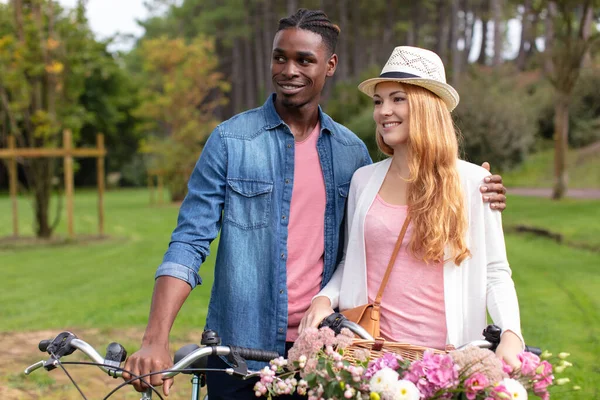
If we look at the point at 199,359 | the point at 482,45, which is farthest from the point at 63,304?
the point at 482,45

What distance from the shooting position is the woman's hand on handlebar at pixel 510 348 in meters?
2.37

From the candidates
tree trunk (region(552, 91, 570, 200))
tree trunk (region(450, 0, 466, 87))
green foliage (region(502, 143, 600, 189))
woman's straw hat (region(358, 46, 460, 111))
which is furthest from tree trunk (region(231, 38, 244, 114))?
woman's straw hat (region(358, 46, 460, 111))

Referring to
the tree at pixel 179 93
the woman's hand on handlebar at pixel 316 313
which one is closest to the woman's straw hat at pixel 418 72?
the woman's hand on handlebar at pixel 316 313

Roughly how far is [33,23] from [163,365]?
15.9m

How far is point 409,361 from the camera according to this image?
217 cm

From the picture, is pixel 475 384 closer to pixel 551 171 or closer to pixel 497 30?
pixel 551 171

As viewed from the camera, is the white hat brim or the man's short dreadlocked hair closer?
the white hat brim

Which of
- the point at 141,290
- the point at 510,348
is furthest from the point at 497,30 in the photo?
the point at 510,348

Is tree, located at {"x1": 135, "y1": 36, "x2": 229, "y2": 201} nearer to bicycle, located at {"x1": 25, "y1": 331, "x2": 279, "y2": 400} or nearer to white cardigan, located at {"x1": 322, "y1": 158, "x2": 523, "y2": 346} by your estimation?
white cardigan, located at {"x1": 322, "y1": 158, "x2": 523, "y2": 346}

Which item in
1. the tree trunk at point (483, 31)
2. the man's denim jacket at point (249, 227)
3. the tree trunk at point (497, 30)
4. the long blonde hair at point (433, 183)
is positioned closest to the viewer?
the long blonde hair at point (433, 183)

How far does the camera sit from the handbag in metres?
2.70

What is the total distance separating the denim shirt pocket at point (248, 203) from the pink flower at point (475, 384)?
1188mm

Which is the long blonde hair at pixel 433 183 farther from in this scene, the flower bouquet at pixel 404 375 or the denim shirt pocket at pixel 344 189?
the flower bouquet at pixel 404 375

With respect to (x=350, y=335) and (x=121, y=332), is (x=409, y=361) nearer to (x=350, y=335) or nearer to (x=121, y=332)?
(x=350, y=335)
